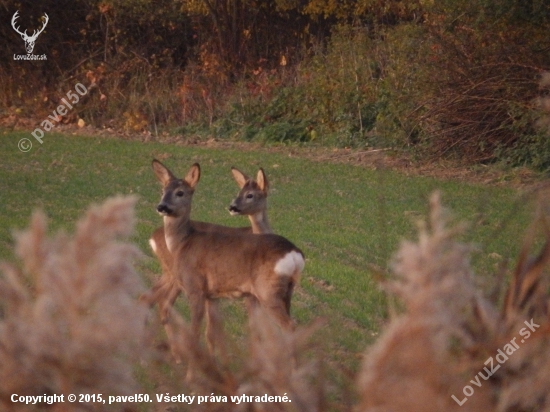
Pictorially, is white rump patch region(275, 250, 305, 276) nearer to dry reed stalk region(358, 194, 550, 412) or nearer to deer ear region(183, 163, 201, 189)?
deer ear region(183, 163, 201, 189)

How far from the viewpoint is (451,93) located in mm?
15641

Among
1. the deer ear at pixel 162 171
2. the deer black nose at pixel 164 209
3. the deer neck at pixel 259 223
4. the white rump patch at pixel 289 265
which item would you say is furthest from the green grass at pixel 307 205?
the deer ear at pixel 162 171

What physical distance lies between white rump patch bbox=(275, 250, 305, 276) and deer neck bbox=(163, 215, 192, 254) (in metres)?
1.23

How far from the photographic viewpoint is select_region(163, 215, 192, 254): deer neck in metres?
7.18

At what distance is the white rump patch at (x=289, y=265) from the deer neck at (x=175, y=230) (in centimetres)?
123

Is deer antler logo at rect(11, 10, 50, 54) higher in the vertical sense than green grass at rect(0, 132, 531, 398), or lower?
higher

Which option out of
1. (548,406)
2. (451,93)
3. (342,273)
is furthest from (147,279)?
(451,93)

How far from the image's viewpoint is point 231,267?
6492 mm

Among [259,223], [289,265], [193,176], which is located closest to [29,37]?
[259,223]

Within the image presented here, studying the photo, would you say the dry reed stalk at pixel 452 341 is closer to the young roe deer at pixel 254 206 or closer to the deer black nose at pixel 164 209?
the deer black nose at pixel 164 209

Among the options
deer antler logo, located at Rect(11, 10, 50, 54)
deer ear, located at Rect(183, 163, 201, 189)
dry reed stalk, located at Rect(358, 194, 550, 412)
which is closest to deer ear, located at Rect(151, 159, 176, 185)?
deer ear, located at Rect(183, 163, 201, 189)

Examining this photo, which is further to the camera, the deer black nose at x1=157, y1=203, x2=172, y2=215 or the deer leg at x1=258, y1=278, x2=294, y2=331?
the deer black nose at x1=157, y1=203, x2=172, y2=215

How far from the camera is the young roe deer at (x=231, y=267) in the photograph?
6.16 m

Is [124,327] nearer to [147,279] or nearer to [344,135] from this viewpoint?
[147,279]
